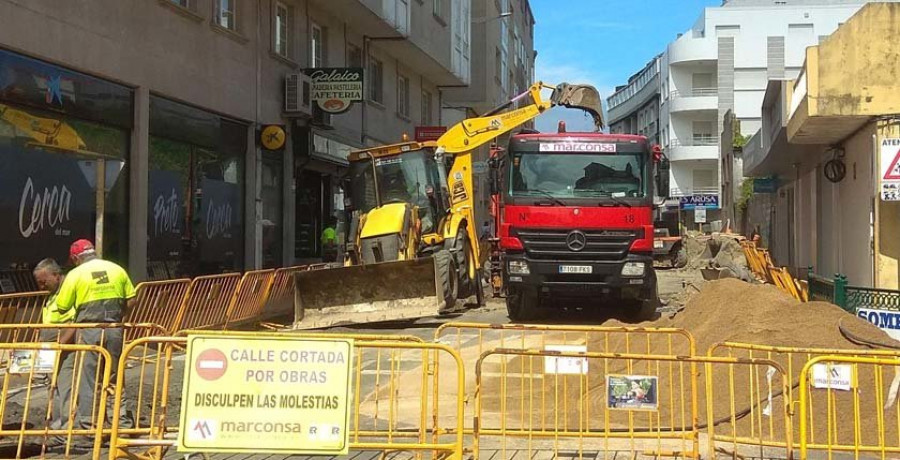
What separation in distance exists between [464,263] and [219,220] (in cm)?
533

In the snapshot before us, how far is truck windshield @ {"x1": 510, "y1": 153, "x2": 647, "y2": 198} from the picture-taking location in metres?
13.6

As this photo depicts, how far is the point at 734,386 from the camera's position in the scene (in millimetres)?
7418

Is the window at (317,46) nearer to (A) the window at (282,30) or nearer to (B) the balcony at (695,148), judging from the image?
(A) the window at (282,30)

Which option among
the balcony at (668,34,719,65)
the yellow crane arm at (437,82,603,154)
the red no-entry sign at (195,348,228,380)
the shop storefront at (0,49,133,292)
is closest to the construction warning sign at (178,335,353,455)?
the red no-entry sign at (195,348,228,380)

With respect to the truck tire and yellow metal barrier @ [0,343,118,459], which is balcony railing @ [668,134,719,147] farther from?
yellow metal barrier @ [0,343,118,459]

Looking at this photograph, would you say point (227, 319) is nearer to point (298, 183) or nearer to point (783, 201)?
point (298, 183)

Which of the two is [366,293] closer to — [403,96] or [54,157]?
[54,157]

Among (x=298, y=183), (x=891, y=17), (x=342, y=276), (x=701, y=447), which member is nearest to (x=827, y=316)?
(x=701, y=447)

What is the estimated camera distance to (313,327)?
13.6 meters

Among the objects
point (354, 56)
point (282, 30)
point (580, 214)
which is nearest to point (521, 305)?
point (580, 214)

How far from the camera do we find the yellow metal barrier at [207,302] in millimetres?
11734

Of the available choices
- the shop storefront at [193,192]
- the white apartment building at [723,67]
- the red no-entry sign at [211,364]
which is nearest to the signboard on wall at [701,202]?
the white apartment building at [723,67]

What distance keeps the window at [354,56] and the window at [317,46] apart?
158 centimetres

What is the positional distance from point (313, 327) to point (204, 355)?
8.78m
